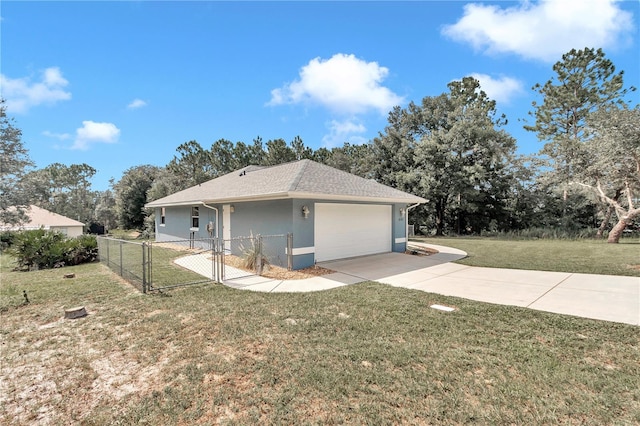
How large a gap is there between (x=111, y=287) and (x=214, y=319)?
13.8 ft

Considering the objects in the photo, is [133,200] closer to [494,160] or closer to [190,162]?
[190,162]

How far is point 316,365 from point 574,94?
31.1 metres

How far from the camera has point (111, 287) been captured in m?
A: 7.38

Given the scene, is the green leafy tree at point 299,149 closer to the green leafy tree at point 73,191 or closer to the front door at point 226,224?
the front door at point 226,224

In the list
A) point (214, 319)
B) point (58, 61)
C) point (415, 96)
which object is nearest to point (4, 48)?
point (58, 61)

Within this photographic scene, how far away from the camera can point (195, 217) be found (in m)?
15.7

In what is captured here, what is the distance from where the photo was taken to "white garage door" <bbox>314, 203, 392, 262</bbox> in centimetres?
996

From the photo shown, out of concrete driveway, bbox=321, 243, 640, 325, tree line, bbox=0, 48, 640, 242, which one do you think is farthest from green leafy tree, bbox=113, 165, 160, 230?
concrete driveway, bbox=321, 243, 640, 325

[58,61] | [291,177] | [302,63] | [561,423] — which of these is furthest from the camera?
[302,63]

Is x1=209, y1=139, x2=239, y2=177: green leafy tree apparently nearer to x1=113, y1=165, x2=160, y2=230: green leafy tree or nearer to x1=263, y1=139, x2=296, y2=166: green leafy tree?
x1=263, y1=139, x2=296, y2=166: green leafy tree

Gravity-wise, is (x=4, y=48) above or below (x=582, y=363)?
above

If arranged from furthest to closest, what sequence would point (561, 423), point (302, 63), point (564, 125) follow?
point (564, 125) < point (302, 63) < point (561, 423)

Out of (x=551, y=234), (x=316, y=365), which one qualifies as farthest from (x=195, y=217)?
(x=551, y=234)

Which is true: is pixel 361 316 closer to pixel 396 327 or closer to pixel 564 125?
pixel 396 327
